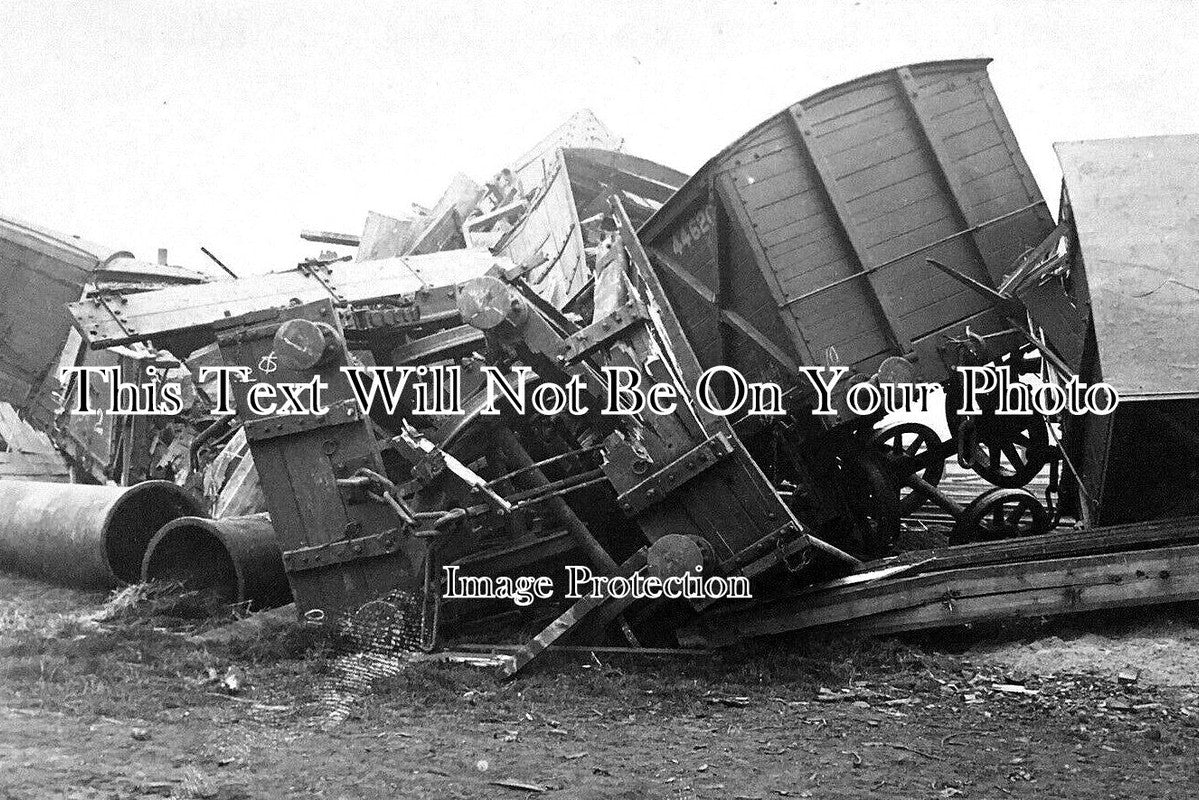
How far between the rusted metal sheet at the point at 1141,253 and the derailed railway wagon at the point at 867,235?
3.76 feet

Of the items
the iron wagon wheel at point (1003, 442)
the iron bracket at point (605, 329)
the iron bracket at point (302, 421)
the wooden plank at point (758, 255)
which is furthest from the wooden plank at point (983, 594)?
the iron wagon wheel at point (1003, 442)

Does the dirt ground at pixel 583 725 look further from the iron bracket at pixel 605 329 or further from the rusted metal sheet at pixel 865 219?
the rusted metal sheet at pixel 865 219

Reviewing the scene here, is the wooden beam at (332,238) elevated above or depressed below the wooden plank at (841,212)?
above

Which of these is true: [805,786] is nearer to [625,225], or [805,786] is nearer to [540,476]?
[540,476]

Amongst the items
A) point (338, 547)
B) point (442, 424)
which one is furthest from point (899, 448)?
point (338, 547)

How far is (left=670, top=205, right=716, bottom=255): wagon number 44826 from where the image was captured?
6516mm

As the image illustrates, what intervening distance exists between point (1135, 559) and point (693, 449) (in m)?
2.03

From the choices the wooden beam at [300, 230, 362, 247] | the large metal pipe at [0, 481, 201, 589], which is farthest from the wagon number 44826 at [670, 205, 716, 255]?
the wooden beam at [300, 230, 362, 247]

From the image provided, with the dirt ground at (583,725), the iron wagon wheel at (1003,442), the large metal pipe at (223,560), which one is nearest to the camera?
the dirt ground at (583,725)

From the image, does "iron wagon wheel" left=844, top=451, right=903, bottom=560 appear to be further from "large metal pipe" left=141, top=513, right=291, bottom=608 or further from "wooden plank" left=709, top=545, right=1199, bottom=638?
"large metal pipe" left=141, top=513, right=291, bottom=608

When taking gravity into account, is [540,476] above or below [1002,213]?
below

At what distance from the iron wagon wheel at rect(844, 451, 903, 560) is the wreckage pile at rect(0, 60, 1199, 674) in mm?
24

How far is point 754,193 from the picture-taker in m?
6.34

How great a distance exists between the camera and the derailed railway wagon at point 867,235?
635 centimetres
